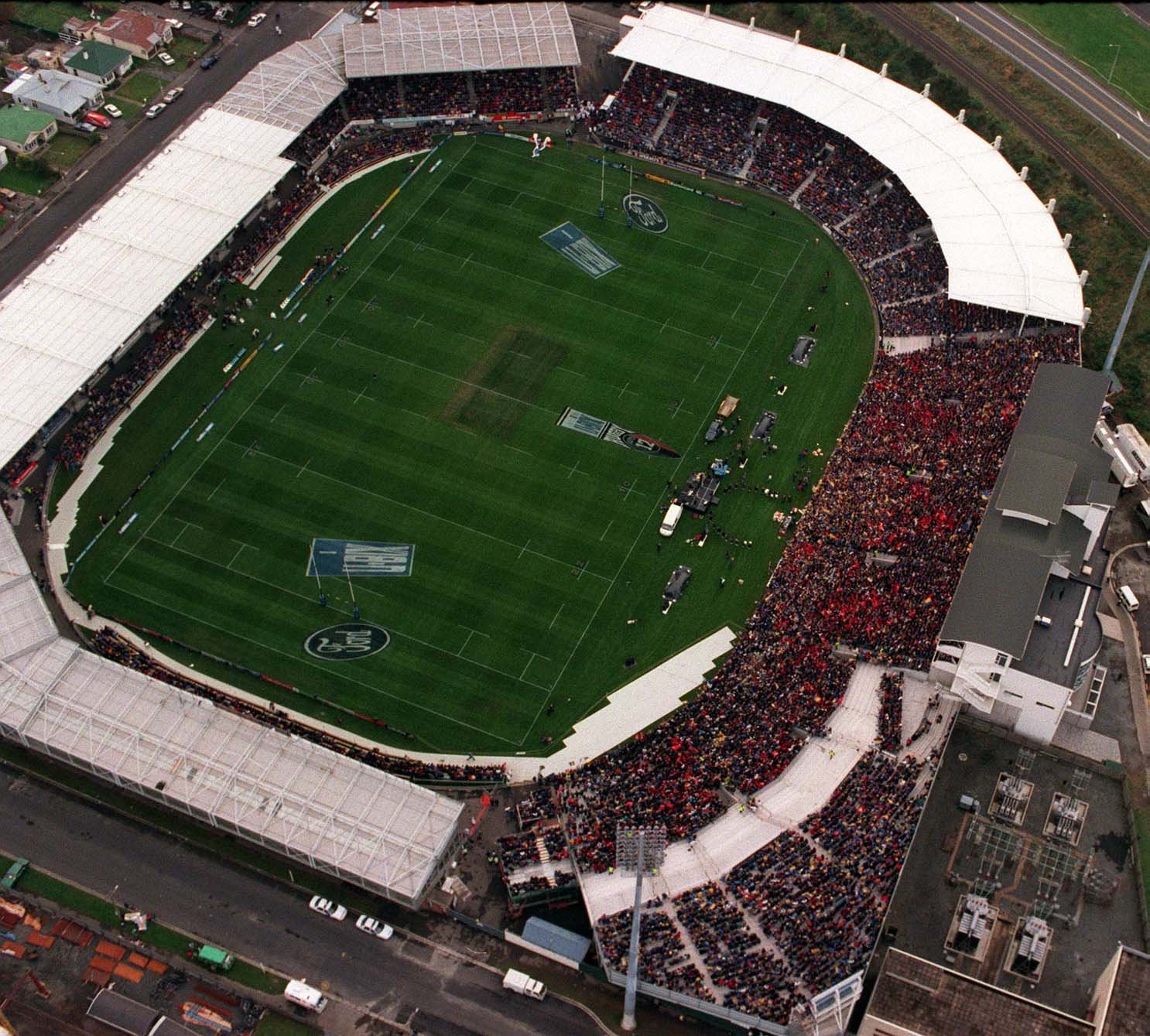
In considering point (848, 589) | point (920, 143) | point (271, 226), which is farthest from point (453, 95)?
point (848, 589)

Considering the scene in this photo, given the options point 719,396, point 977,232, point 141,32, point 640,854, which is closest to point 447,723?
point 640,854

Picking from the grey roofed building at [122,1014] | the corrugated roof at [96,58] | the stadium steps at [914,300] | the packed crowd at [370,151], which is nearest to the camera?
the grey roofed building at [122,1014]

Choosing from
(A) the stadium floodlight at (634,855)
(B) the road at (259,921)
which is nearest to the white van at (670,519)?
(A) the stadium floodlight at (634,855)

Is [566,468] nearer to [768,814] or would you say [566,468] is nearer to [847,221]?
[768,814]

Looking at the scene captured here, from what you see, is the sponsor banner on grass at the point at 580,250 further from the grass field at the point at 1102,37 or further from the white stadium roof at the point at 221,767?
the grass field at the point at 1102,37

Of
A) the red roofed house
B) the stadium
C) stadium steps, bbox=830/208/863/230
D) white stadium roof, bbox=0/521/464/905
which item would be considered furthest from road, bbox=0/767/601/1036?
the red roofed house

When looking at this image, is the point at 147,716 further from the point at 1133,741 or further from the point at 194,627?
the point at 1133,741
